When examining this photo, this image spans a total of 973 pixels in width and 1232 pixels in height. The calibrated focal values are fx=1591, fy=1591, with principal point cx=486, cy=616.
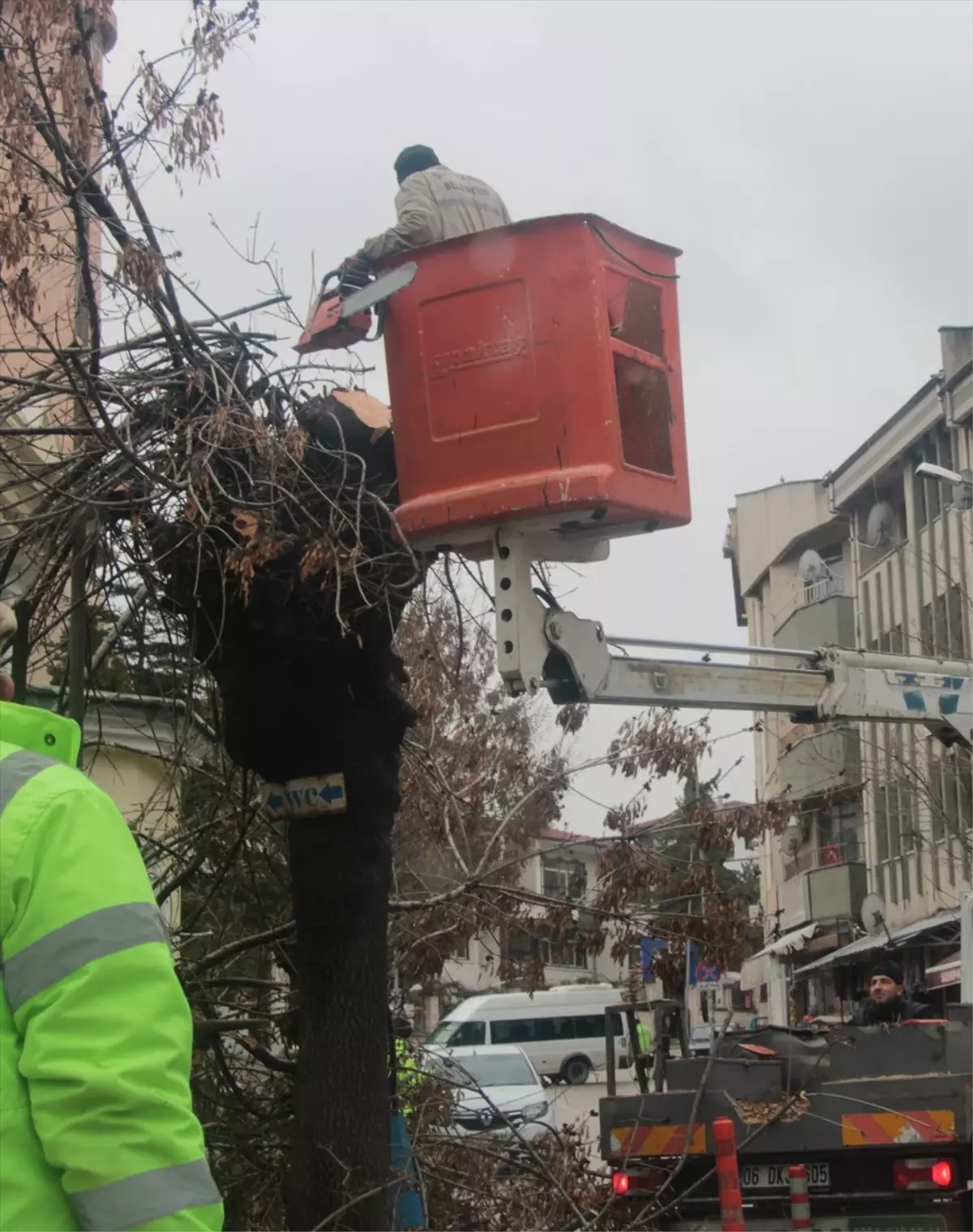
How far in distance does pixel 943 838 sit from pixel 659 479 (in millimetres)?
19755

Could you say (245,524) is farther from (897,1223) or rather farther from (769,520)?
(769,520)

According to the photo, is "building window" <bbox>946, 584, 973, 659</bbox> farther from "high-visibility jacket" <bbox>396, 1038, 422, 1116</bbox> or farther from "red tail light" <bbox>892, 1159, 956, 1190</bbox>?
"high-visibility jacket" <bbox>396, 1038, 422, 1116</bbox>

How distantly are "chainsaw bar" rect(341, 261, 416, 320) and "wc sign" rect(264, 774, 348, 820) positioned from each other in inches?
60.3

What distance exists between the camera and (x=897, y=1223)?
23.0ft

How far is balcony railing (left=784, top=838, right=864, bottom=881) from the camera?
1330 inches

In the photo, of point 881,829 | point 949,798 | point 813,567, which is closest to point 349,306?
point 949,798

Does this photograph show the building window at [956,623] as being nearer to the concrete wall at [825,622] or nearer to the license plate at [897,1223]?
the concrete wall at [825,622]

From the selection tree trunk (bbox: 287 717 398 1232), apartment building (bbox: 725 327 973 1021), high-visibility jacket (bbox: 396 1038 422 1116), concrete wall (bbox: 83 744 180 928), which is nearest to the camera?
tree trunk (bbox: 287 717 398 1232)

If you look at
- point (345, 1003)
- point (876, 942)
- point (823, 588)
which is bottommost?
point (876, 942)

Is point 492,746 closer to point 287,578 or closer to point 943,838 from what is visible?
point 287,578

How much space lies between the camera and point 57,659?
6.94m

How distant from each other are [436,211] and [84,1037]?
4.06m

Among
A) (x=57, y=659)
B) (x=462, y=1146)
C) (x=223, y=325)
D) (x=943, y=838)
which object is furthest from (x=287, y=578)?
(x=943, y=838)

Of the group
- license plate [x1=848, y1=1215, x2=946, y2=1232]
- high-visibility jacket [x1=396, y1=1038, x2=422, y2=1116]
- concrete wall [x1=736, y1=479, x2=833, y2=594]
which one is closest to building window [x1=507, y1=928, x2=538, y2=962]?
high-visibility jacket [x1=396, y1=1038, x2=422, y2=1116]
